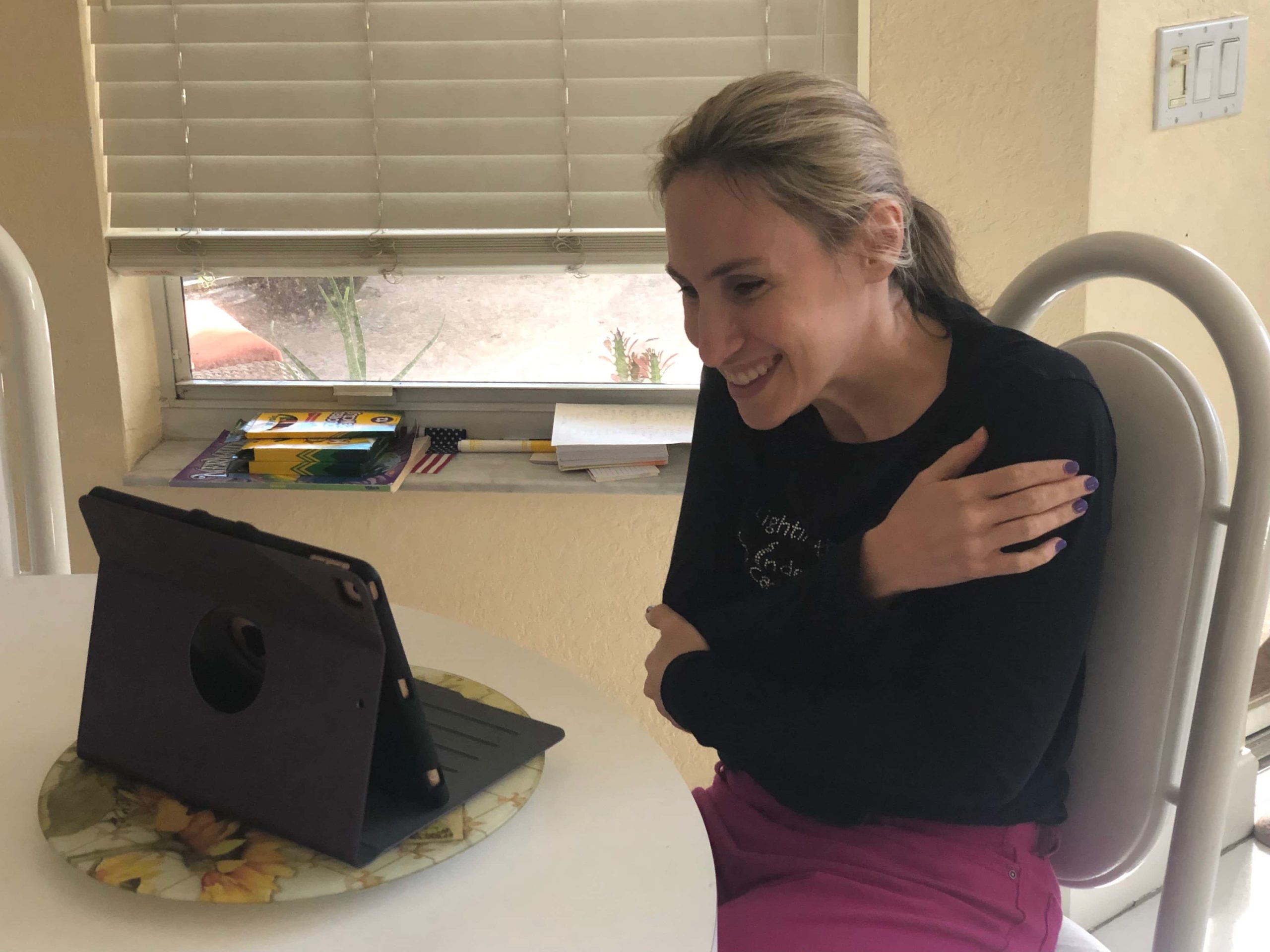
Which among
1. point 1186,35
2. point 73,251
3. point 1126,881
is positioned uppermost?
point 1186,35

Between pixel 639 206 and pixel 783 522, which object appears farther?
pixel 639 206

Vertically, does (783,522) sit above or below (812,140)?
below

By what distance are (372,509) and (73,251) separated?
628 millimetres

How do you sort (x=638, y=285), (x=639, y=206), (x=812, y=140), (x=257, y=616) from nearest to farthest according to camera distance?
(x=257, y=616) → (x=812, y=140) → (x=639, y=206) → (x=638, y=285)

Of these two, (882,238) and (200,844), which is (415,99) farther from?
(200,844)

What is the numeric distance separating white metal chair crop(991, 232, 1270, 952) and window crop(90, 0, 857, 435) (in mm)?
982

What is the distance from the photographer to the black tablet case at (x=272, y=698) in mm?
698

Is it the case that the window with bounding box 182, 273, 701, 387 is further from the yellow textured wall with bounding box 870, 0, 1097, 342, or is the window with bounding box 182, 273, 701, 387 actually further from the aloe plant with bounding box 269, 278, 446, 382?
the yellow textured wall with bounding box 870, 0, 1097, 342

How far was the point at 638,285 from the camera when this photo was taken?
6.81 feet

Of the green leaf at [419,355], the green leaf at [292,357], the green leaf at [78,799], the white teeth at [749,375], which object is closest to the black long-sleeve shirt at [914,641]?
the white teeth at [749,375]

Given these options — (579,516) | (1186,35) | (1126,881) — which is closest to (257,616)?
(579,516)

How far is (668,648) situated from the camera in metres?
1.09

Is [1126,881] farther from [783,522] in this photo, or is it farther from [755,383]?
[755,383]

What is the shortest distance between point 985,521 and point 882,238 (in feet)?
0.91
